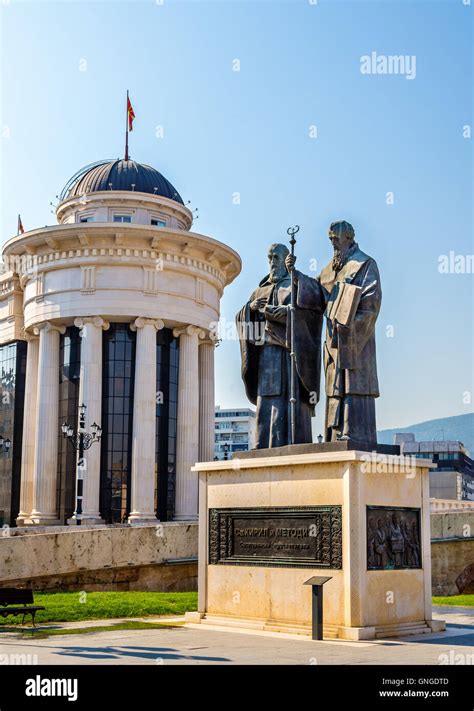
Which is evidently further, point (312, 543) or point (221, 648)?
point (312, 543)

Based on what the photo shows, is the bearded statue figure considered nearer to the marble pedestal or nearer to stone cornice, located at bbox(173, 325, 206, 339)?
the marble pedestal

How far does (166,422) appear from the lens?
51.8 metres

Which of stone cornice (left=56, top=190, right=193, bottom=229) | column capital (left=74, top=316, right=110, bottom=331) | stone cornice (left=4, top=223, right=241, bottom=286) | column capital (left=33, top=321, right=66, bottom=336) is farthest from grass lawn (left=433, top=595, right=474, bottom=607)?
stone cornice (left=56, top=190, right=193, bottom=229)

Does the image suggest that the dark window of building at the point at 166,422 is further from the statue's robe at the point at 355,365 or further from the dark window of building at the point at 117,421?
the statue's robe at the point at 355,365

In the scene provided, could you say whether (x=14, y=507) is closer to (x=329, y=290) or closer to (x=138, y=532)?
(x=138, y=532)

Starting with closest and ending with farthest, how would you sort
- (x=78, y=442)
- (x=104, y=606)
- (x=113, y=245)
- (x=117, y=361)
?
(x=104, y=606), (x=78, y=442), (x=113, y=245), (x=117, y=361)

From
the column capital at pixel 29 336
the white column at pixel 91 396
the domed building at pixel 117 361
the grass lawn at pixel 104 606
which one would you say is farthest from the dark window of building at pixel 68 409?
the grass lawn at pixel 104 606

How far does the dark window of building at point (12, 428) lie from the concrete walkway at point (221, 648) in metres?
40.3

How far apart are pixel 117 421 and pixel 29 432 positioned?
6.11 meters

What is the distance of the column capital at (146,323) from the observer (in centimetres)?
5025

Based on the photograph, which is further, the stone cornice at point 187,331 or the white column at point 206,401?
the white column at point 206,401

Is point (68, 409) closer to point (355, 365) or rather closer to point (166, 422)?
point (166, 422)

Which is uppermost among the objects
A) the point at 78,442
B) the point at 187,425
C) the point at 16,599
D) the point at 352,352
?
the point at 187,425

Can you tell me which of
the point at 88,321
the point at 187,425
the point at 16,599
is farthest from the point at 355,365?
the point at 187,425
